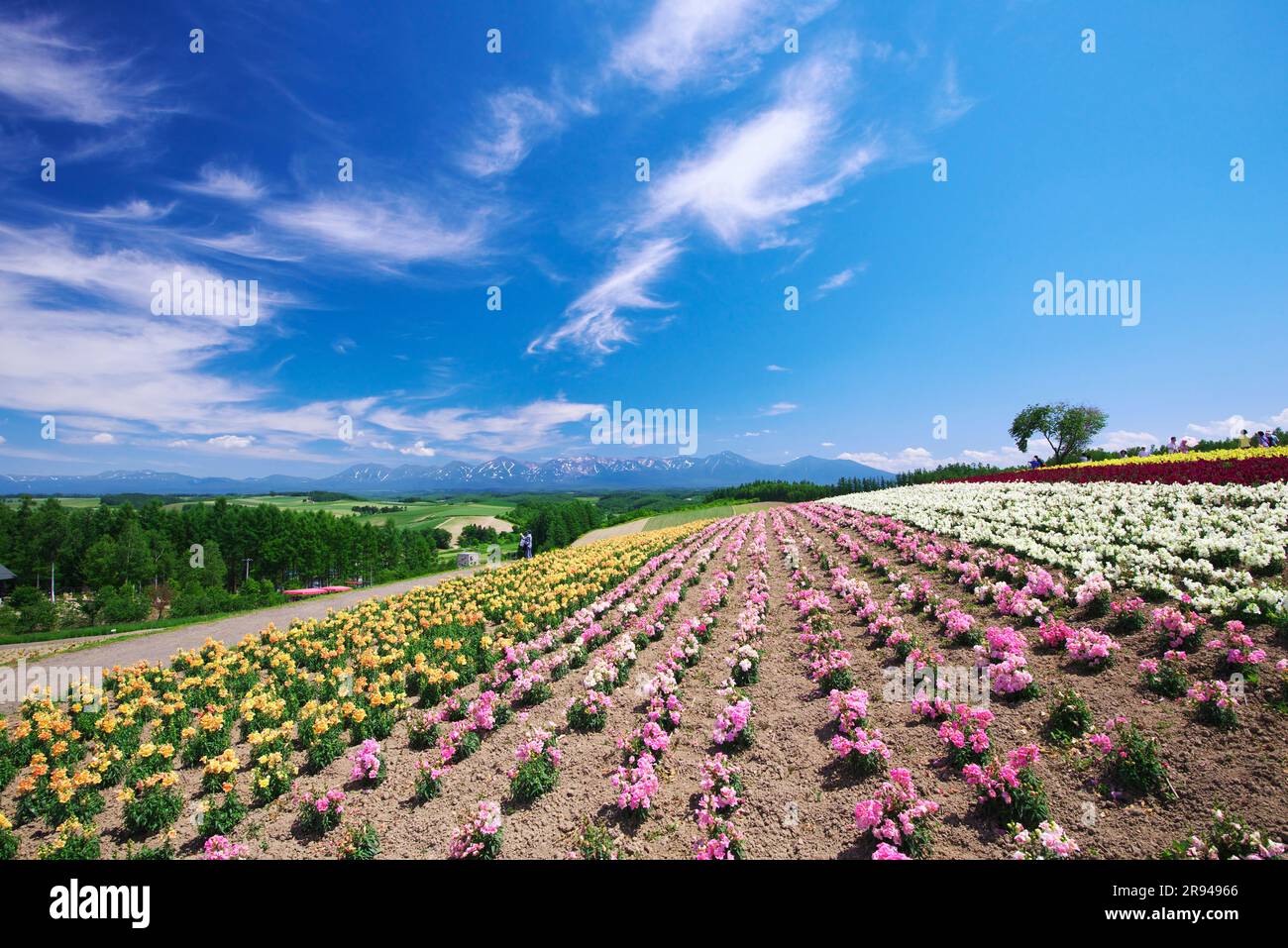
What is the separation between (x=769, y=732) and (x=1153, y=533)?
1126 cm

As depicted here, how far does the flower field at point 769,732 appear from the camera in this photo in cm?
499

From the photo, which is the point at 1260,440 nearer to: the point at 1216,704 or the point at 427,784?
the point at 1216,704

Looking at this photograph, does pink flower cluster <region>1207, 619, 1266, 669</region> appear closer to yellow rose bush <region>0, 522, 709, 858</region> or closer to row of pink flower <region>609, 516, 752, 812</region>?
row of pink flower <region>609, 516, 752, 812</region>

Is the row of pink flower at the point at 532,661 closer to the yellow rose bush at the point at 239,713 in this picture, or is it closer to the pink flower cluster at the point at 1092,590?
the yellow rose bush at the point at 239,713

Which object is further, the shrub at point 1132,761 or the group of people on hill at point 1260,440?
the group of people on hill at point 1260,440

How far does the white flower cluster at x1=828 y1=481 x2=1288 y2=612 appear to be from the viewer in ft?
27.9

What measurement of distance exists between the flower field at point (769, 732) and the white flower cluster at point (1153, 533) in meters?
0.11

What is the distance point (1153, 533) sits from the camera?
11180mm

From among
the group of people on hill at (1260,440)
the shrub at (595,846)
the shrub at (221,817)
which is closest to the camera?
the shrub at (595,846)

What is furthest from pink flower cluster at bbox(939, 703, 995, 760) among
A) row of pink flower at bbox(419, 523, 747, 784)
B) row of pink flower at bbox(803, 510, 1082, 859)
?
row of pink flower at bbox(419, 523, 747, 784)

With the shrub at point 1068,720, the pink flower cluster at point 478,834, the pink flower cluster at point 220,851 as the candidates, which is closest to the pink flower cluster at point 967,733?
the shrub at point 1068,720

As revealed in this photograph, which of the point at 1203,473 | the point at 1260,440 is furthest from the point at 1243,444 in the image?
the point at 1203,473
